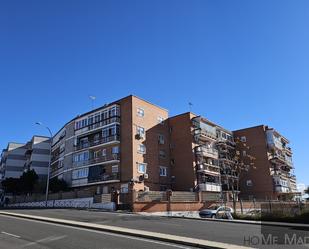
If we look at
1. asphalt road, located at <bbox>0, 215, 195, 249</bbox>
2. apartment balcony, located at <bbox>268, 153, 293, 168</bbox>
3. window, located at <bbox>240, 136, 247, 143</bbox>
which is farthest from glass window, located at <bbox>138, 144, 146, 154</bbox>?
asphalt road, located at <bbox>0, 215, 195, 249</bbox>

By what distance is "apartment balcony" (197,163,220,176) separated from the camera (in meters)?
54.2

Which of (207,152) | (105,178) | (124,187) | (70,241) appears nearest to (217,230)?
(70,241)

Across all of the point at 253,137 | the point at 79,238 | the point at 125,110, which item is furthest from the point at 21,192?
the point at 79,238

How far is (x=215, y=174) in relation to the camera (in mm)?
58375

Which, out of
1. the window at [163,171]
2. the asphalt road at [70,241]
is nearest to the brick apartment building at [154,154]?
the window at [163,171]

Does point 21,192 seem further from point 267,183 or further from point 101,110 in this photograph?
point 267,183

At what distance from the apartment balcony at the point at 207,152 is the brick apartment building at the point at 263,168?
872 cm

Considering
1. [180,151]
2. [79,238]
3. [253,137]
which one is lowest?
[79,238]

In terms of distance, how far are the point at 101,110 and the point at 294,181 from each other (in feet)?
171

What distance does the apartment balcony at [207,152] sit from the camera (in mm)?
54781

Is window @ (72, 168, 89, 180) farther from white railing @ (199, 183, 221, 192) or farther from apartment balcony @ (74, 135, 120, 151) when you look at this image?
white railing @ (199, 183, 221, 192)

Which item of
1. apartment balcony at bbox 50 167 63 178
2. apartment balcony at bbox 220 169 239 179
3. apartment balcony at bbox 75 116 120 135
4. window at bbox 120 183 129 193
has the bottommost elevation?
window at bbox 120 183 129 193

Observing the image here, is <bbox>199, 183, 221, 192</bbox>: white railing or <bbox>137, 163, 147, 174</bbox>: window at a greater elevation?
<bbox>137, 163, 147, 174</bbox>: window

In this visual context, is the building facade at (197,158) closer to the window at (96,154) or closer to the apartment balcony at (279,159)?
the apartment balcony at (279,159)
